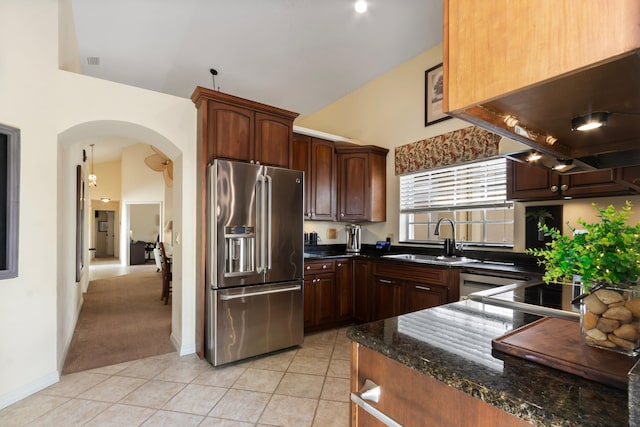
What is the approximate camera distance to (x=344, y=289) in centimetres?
379

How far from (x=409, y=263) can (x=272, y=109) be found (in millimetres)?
2129

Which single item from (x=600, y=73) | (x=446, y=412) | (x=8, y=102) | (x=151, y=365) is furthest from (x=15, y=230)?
(x=600, y=73)

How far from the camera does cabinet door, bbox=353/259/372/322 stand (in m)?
3.72

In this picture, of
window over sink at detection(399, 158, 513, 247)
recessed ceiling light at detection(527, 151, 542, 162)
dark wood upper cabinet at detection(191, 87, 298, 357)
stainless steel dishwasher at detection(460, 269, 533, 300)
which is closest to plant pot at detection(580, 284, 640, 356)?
recessed ceiling light at detection(527, 151, 542, 162)

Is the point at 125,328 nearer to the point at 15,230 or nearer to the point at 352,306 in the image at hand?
the point at 15,230

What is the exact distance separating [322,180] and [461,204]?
5.58 ft

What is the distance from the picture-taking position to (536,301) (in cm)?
136

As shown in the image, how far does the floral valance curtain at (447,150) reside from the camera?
3.19m

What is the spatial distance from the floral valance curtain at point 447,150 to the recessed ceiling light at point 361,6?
5.21 feet

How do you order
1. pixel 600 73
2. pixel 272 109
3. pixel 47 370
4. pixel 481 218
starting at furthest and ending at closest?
pixel 481 218 → pixel 272 109 → pixel 47 370 → pixel 600 73

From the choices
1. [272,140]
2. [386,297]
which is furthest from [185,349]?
[272,140]

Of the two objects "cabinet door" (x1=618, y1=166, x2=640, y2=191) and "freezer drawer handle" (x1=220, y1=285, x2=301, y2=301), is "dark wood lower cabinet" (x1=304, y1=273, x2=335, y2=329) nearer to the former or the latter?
"freezer drawer handle" (x1=220, y1=285, x2=301, y2=301)

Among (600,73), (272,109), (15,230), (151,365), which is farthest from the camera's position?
(272,109)

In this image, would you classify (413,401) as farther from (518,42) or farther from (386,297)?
(386,297)
